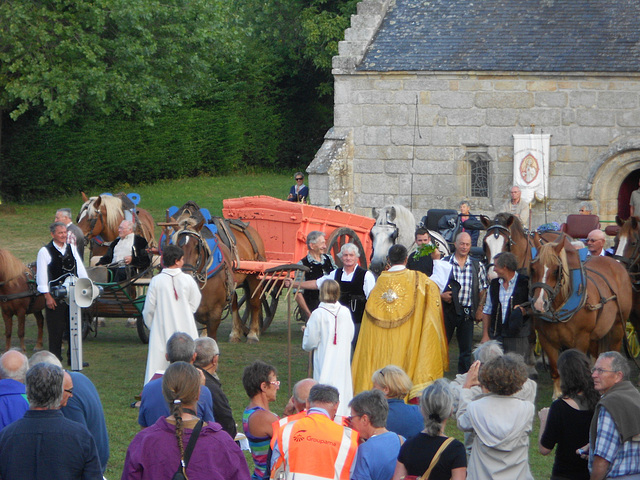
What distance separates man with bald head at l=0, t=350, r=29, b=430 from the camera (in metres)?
5.45

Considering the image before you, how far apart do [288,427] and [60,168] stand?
26.1m

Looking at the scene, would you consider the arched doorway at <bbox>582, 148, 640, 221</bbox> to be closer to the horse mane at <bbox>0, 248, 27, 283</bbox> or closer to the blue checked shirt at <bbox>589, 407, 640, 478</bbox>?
the horse mane at <bbox>0, 248, 27, 283</bbox>

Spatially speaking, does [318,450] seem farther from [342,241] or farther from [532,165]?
[532,165]

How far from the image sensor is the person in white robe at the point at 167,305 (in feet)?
28.4

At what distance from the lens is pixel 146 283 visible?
12.1 metres

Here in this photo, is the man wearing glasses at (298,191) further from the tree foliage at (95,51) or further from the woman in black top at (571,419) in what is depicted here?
the woman in black top at (571,419)

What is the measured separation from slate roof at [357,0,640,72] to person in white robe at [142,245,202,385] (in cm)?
1262

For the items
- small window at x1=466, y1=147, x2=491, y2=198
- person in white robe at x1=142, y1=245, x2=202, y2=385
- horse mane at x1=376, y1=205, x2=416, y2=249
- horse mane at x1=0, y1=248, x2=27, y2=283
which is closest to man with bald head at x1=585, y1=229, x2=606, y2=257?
horse mane at x1=376, y1=205, x2=416, y2=249

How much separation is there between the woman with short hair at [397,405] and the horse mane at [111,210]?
856cm

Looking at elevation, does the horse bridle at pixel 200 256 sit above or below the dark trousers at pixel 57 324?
above

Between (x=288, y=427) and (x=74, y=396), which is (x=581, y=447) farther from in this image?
(x=74, y=396)


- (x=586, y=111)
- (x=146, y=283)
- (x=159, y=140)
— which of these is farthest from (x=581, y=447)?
(x=159, y=140)

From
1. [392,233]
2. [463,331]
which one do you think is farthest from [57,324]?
[463,331]

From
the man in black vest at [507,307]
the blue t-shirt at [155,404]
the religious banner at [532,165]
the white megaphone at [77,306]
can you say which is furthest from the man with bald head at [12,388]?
the religious banner at [532,165]
